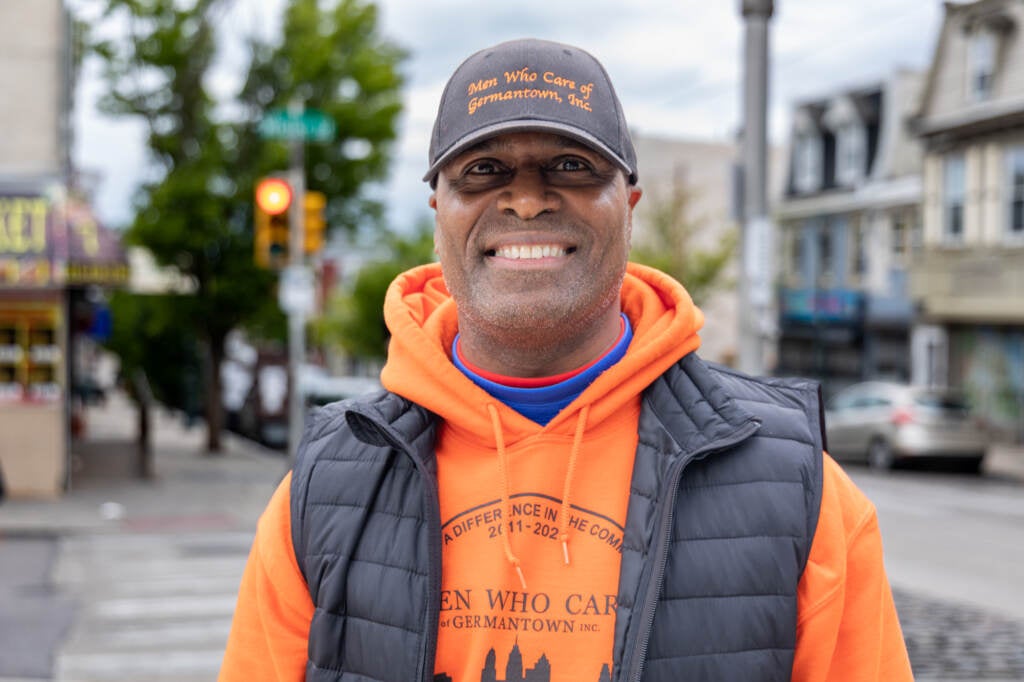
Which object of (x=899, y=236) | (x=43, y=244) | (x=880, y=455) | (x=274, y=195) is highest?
(x=899, y=236)

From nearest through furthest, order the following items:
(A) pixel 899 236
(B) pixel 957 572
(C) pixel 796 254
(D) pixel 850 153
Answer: (B) pixel 957 572
(A) pixel 899 236
(D) pixel 850 153
(C) pixel 796 254

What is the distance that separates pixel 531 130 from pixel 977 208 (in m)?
25.1

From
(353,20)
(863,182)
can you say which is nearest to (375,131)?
(353,20)

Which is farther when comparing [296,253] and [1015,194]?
[1015,194]

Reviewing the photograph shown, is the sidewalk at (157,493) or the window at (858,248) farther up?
the window at (858,248)

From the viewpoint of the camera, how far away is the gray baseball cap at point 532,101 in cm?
187

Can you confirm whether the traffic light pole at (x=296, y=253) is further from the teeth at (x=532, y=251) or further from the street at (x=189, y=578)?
the teeth at (x=532, y=251)

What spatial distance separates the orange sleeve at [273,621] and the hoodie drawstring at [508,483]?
1.41 ft

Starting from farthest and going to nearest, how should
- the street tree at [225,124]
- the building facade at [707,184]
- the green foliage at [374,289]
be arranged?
the building facade at [707,184]
the green foliage at [374,289]
the street tree at [225,124]

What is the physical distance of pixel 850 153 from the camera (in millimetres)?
31578

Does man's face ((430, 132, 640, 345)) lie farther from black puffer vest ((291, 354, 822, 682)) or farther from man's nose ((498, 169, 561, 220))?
black puffer vest ((291, 354, 822, 682))

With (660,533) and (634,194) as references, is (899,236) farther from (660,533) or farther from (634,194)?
(660,533)

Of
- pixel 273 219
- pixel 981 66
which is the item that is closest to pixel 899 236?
pixel 981 66

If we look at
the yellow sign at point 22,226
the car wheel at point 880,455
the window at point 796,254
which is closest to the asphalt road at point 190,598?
the yellow sign at point 22,226
